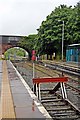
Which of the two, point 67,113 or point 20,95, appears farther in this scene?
point 20,95

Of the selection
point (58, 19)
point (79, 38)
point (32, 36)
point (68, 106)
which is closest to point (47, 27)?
point (58, 19)

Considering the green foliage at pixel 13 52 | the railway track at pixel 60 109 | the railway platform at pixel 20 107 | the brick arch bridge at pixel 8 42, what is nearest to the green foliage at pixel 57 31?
the brick arch bridge at pixel 8 42

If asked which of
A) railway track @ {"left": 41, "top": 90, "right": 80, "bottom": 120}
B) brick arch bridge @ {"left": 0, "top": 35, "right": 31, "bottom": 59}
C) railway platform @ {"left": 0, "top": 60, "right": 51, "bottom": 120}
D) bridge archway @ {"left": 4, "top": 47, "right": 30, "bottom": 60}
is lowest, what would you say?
railway track @ {"left": 41, "top": 90, "right": 80, "bottom": 120}

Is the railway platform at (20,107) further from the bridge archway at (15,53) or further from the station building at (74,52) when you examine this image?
the bridge archway at (15,53)

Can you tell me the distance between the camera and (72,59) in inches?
1378

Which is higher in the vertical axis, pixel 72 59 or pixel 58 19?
pixel 58 19

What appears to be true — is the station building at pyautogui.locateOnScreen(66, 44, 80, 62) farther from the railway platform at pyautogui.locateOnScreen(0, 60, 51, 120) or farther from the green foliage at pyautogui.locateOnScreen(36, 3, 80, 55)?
the railway platform at pyautogui.locateOnScreen(0, 60, 51, 120)

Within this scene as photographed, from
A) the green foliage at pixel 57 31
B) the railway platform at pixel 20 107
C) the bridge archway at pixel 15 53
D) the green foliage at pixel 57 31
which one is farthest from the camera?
the bridge archway at pixel 15 53

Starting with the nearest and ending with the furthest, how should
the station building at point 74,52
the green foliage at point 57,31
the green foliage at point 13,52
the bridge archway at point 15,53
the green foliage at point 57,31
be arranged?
the station building at point 74,52 < the green foliage at point 57,31 < the green foliage at point 57,31 < the bridge archway at point 15,53 < the green foliage at point 13,52

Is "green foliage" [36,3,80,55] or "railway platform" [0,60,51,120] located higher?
"green foliage" [36,3,80,55]

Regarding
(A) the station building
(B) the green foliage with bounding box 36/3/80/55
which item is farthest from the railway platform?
(B) the green foliage with bounding box 36/3/80/55

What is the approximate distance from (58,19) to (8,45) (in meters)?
34.9

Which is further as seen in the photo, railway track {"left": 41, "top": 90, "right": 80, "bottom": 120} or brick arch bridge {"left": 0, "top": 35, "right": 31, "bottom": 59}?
brick arch bridge {"left": 0, "top": 35, "right": 31, "bottom": 59}

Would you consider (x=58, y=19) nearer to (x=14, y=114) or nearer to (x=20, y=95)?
(x=20, y=95)
